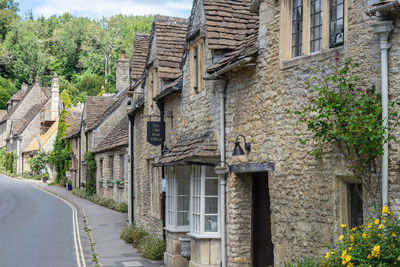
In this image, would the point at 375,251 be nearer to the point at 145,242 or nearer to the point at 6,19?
the point at 145,242

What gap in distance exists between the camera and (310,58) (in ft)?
27.7

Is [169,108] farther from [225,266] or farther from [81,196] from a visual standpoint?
[81,196]

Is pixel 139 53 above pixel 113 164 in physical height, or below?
above

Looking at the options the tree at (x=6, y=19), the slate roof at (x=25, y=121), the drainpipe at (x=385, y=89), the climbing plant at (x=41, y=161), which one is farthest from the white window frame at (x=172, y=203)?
the tree at (x=6, y=19)

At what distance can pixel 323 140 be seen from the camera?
25.1 ft

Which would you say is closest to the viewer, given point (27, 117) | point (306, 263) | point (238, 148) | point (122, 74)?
point (306, 263)

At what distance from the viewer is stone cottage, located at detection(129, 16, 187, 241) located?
649 inches

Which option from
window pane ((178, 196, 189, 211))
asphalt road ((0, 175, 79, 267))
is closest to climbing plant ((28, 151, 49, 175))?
asphalt road ((0, 175, 79, 267))

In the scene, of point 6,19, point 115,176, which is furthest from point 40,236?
point 6,19

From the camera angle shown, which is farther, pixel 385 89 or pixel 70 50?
pixel 70 50

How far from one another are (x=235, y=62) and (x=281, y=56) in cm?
128

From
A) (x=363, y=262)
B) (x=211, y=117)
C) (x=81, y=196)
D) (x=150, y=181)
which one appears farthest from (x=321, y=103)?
(x=81, y=196)

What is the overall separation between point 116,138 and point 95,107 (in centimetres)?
961

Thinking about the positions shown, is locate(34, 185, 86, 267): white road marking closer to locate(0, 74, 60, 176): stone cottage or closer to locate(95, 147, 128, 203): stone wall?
locate(95, 147, 128, 203): stone wall
